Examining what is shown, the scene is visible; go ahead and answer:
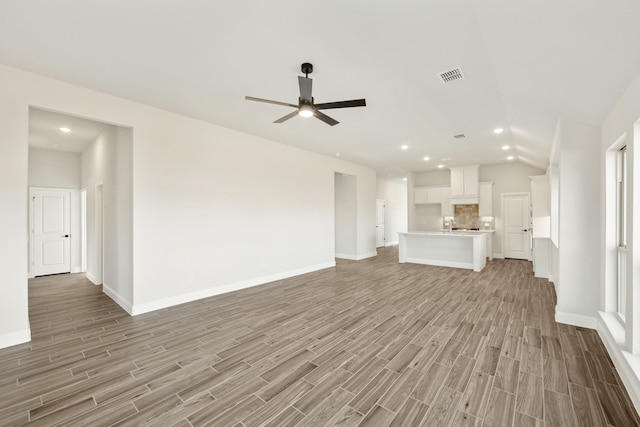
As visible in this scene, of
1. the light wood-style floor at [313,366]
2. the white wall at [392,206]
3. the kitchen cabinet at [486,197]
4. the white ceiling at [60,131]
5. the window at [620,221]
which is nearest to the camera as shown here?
the light wood-style floor at [313,366]

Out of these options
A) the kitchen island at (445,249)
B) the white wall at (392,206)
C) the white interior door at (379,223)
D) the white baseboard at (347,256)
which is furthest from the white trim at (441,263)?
the white wall at (392,206)

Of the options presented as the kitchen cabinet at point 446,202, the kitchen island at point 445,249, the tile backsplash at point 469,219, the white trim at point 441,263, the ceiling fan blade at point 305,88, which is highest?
the ceiling fan blade at point 305,88

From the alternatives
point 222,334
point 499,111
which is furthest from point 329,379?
point 499,111

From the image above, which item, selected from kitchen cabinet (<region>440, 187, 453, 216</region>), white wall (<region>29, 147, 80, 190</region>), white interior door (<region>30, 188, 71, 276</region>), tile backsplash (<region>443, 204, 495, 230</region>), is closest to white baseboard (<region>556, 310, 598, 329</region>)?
tile backsplash (<region>443, 204, 495, 230</region>)

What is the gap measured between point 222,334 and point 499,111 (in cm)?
496

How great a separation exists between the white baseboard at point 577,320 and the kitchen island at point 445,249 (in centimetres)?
315

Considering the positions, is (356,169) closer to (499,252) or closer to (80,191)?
(499,252)

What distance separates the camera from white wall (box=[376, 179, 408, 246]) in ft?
40.2

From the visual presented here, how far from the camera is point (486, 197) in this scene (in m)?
8.77

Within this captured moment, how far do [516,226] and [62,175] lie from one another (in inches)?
496

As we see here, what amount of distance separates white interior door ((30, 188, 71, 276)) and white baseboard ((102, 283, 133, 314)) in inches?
111

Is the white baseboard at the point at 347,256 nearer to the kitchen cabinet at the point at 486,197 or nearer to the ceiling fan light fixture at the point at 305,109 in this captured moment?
the kitchen cabinet at the point at 486,197

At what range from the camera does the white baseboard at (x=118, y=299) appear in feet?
13.1

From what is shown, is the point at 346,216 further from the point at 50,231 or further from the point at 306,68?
the point at 50,231
